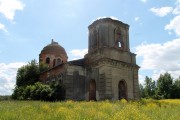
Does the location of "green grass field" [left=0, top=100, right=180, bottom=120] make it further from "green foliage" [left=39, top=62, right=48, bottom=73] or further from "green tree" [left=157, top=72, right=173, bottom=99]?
"green tree" [left=157, top=72, right=173, bottom=99]

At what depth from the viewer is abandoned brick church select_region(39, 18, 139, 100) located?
82.3ft

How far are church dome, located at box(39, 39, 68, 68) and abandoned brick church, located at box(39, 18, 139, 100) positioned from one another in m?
12.5

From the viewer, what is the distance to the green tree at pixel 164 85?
62.0 metres

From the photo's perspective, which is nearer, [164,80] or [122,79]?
[122,79]

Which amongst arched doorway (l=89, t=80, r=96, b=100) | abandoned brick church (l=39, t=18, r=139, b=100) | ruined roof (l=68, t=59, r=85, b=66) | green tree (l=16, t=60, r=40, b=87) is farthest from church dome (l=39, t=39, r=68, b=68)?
arched doorway (l=89, t=80, r=96, b=100)

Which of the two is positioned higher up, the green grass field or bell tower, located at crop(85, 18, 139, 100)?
bell tower, located at crop(85, 18, 139, 100)

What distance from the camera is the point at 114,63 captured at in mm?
25578

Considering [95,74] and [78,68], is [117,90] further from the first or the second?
[78,68]

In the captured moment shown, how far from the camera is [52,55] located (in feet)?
134

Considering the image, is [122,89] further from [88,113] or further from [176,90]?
[176,90]

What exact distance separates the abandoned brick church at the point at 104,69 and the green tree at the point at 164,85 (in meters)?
37.2

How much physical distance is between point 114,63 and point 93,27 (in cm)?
504

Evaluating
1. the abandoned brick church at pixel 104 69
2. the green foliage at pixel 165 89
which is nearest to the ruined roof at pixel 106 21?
the abandoned brick church at pixel 104 69

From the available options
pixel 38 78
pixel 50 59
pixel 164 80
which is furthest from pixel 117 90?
pixel 164 80
